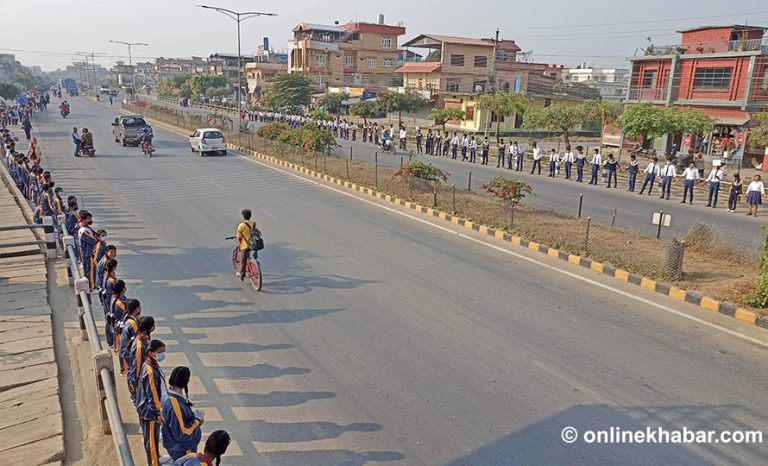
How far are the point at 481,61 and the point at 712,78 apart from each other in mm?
27954

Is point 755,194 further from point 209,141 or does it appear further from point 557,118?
point 209,141

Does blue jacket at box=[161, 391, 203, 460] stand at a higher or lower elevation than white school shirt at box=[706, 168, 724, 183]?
lower

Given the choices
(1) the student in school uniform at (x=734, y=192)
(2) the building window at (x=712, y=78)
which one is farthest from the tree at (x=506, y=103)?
(1) the student in school uniform at (x=734, y=192)

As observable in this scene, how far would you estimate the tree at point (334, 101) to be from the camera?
5616 centimetres

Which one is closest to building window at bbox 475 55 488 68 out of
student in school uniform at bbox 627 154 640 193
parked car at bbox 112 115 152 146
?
parked car at bbox 112 115 152 146

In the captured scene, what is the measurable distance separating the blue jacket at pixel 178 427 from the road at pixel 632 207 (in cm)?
1169

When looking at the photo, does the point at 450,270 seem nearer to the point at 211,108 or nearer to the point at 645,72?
the point at 645,72

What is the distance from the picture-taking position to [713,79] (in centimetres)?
3119

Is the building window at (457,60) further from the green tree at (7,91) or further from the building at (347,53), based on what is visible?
the green tree at (7,91)

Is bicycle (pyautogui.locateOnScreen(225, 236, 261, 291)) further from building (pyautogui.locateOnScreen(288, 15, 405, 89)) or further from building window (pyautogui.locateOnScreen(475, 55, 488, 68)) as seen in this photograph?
building (pyautogui.locateOnScreen(288, 15, 405, 89))

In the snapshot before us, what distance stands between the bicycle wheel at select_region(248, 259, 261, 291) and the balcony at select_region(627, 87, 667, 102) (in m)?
31.3

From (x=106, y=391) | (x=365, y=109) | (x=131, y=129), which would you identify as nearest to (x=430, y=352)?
(x=106, y=391)

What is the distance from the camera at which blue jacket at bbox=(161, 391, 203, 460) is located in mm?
4504

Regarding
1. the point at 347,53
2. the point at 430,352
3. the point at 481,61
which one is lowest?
the point at 430,352
